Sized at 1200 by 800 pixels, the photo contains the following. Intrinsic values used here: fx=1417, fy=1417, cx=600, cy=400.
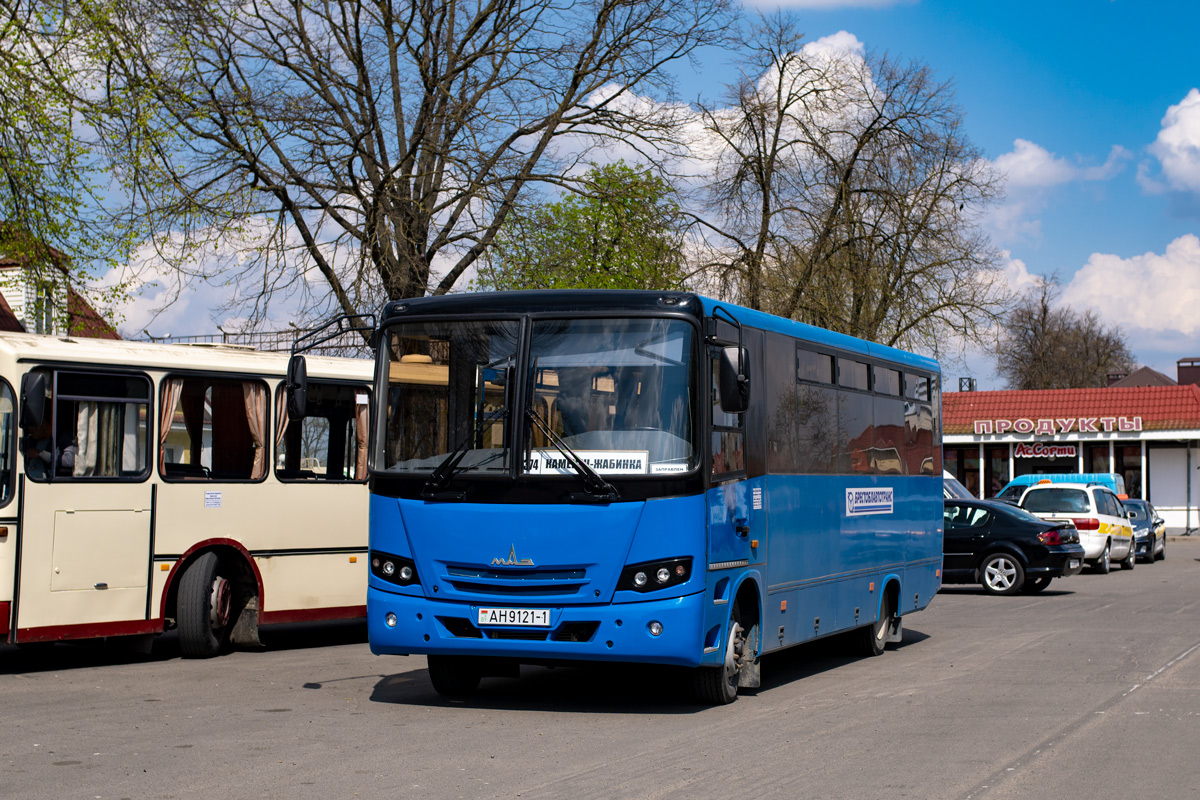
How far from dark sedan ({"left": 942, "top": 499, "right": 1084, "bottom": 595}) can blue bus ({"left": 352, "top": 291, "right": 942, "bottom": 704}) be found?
13.7 meters

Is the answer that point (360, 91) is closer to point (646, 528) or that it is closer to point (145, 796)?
point (646, 528)

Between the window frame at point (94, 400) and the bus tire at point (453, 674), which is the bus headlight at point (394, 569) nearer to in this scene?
the bus tire at point (453, 674)

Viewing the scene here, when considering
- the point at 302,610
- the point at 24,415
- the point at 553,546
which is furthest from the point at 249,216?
the point at 553,546

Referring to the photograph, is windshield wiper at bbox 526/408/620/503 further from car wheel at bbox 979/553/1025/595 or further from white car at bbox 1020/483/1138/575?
white car at bbox 1020/483/1138/575

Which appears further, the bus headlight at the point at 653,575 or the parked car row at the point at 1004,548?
the parked car row at the point at 1004,548

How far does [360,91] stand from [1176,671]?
18.0 meters

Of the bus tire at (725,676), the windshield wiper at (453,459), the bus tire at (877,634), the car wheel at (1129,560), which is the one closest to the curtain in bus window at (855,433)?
the bus tire at (877,634)

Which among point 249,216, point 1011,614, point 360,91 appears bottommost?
point 1011,614

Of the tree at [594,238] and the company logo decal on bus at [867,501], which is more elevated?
the tree at [594,238]

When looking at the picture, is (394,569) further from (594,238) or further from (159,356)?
(594,238)

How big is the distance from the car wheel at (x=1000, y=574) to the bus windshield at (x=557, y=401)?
51.1 feet

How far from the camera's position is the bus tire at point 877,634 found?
14406 mm

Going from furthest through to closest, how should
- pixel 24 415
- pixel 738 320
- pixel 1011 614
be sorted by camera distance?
pixel 1011 614
pixel 24 415
pixel 738 320

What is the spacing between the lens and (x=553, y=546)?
9656 millimetres
